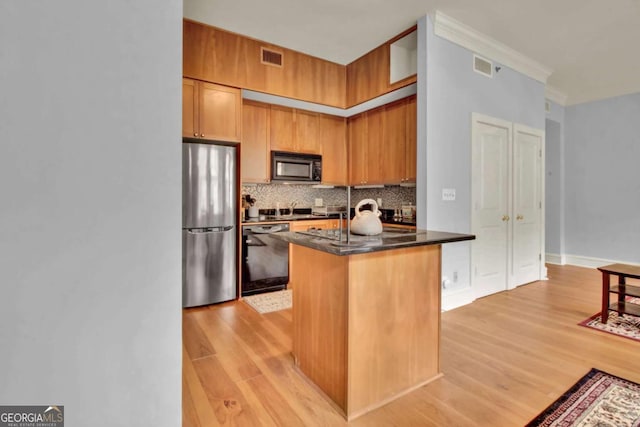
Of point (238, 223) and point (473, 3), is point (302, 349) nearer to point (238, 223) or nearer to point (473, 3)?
point (238, 223)

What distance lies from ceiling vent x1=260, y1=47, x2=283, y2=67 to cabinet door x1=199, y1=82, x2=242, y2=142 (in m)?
0.56

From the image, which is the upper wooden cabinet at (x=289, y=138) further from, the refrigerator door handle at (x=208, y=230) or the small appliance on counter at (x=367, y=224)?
the small appliance on counter at (x=367, y=224)

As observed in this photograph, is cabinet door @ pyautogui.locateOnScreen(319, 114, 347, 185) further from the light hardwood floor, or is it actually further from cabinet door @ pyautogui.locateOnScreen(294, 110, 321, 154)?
the light hardwood floor

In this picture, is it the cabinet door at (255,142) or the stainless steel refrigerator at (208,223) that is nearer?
the stainless steel refrigerator at (208,223)

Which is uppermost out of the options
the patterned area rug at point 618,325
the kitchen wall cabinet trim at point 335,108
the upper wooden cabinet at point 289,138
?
the kitchen wall cabinet trim at point 335,108

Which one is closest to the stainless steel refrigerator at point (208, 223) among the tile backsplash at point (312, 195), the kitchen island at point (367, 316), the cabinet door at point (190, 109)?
the cabinet door at point (190, 109)

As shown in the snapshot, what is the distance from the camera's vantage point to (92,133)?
1047 millimetres

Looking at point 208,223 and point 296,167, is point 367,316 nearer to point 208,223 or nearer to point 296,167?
point 208,223

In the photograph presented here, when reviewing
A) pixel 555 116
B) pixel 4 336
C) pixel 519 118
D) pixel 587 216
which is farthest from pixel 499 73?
pixel 4 336

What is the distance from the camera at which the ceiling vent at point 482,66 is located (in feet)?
11.7

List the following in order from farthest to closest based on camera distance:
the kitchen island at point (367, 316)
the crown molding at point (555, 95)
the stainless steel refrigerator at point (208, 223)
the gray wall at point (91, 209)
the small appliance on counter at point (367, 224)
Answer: the crown molding at point (555, 95)
the stainless steel refrigerator at point (208, 223)
the small appliance on counter at point (367, 224)
the kitchen island at point (367, 316)
the gray wall at point (91, 209)

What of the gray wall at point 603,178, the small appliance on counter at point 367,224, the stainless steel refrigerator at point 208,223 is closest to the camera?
the small appliance on counter at point 367,224

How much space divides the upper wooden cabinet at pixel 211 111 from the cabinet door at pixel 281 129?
0.63m

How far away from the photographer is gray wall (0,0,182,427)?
957 millimetres
